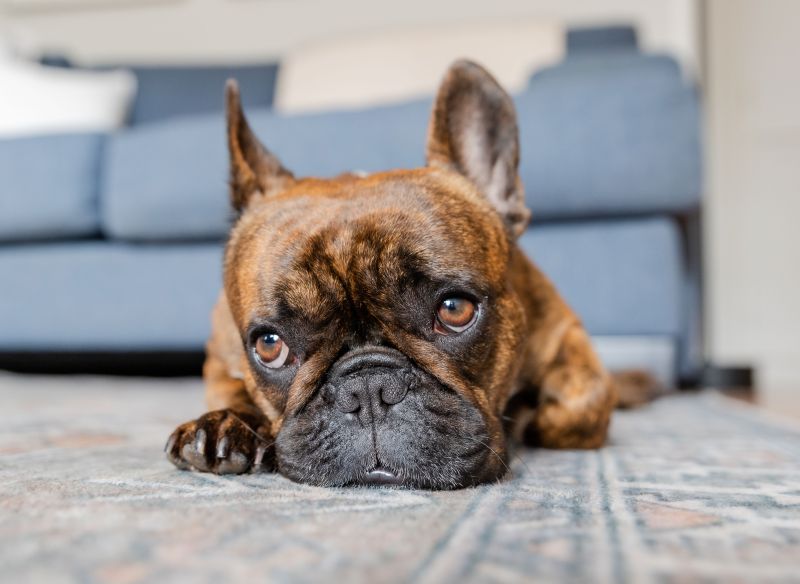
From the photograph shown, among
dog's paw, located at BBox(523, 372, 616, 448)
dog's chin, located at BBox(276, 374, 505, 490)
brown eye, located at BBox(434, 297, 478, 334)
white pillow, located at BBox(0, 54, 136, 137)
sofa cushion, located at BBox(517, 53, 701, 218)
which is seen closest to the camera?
dog's chin, located at BBox(276, 374, 505, 490)

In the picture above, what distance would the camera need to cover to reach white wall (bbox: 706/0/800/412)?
4320 mm

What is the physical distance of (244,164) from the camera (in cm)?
134

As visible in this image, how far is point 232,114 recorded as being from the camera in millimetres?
1356

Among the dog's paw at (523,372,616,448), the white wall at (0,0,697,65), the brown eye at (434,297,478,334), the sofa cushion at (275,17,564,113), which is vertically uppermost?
the white wall at (0,0,697,65)

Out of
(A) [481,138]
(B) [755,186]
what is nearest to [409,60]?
(B) [755,186]

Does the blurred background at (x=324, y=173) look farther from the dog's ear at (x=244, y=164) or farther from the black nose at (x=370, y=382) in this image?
the black nose at (x=370, y=382)

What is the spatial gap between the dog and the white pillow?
239cm

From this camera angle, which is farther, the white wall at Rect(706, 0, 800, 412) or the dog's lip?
the white wall at Rect(706, 0, 800, 412)

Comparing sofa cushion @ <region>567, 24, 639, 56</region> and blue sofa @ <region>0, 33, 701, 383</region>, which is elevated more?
sofa cushion @ <region>567, 24, 639, 56</region>

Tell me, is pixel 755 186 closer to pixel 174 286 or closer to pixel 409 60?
pixel 409 60

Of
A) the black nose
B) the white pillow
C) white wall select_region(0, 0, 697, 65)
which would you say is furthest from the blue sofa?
white wall select_region(0, 0, 697, 65)

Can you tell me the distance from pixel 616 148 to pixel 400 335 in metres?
1.27

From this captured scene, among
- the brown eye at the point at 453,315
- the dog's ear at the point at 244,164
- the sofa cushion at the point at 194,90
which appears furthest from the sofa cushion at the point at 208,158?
the sofa cushion at the point at 194,90

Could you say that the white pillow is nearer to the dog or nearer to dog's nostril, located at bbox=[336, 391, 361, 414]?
the dog
